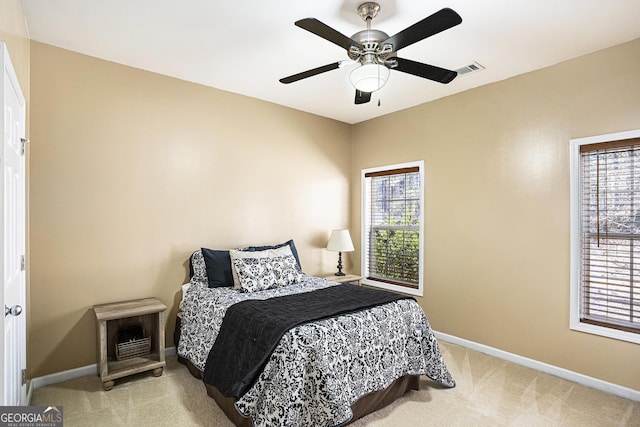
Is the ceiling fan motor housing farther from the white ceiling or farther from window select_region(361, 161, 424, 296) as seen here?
window select_region(361, 161, 424, 296)

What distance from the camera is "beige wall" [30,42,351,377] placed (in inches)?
112

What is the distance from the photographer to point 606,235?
286cm

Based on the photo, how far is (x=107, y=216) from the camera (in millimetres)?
3109

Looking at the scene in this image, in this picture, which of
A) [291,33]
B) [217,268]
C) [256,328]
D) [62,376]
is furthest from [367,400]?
[291,33]

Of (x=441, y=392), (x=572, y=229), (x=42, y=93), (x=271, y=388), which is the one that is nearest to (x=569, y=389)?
(x=441, y=392)

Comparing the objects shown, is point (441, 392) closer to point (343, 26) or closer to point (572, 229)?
point (572, 229)

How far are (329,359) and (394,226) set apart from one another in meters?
2.71

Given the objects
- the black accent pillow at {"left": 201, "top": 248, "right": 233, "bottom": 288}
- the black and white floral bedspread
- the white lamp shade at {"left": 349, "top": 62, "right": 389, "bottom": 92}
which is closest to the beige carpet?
the black and white floral bedspread

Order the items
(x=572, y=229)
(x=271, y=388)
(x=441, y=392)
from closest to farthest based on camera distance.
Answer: (x=271, y=388), (x=441, y=392), (x=572, y=229)

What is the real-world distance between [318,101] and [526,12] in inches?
90.7

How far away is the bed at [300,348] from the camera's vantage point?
207cm

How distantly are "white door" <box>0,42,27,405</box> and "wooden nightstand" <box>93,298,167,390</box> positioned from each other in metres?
0.49

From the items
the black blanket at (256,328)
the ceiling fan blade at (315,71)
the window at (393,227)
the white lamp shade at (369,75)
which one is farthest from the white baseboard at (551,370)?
the ceiling fan blade at (315,71)

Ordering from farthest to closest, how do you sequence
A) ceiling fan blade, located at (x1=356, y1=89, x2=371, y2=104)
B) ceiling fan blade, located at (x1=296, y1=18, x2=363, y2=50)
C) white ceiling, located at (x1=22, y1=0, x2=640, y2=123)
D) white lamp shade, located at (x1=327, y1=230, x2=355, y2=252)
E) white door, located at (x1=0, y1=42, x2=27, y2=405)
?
white lamp shade, located at (x1=327, y1=230, x2=355, y2=252) < ceiling fan blade, located at (x1=356, y1=89, x2=371, y2=104) < white ceiling, located at (x1=22, y1=0, x2=640, y2=123) < ceiling fan blade, located at (x1=296, y1=18, x2=363, y2=50) < white door, located at (x1=0, y1=42, x2=27, y2=405)
